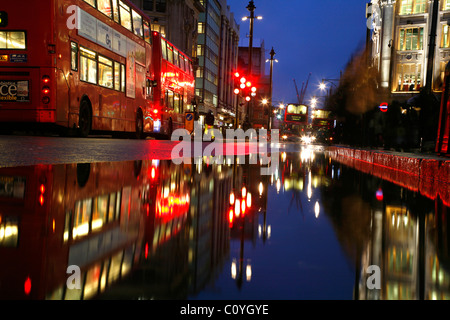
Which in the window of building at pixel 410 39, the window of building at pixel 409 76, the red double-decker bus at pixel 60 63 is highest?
the window of building at pixel 410 39

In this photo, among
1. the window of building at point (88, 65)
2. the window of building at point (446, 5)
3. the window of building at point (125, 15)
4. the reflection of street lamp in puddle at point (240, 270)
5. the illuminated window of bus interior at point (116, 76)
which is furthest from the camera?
the window of building at point (446, 5)

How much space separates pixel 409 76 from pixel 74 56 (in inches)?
1650

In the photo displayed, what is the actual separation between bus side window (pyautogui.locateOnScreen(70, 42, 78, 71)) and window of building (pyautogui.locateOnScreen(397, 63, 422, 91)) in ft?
135

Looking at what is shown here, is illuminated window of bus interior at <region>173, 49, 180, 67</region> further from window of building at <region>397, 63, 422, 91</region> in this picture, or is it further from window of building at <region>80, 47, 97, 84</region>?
window of building at <region>397, 63, 422, 91</region>

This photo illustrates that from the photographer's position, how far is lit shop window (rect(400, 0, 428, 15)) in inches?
1898

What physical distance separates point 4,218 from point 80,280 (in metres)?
1.48

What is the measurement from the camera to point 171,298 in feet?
5.04

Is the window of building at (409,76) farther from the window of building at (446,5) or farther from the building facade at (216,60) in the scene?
the building facade at (216,60)

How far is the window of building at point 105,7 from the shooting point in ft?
53.0

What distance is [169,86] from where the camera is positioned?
81.9 feet

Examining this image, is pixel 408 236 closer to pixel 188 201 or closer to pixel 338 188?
pixel 188 201

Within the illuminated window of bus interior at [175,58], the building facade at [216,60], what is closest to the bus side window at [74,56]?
the illuminated window of bus interior at [175,58]

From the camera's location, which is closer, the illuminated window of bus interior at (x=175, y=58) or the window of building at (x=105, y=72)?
the window of building at (x=105, y=72)
